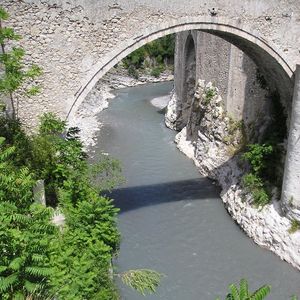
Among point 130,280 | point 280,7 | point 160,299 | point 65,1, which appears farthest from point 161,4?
point 160,299

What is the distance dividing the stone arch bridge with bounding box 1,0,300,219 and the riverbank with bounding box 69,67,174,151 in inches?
34.1

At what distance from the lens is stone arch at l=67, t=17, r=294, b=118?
7938mm

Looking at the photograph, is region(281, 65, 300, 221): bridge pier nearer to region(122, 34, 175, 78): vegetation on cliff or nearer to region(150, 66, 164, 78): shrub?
region(150, 66, 164, 78): shrub

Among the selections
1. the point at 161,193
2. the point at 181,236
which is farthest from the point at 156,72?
the point at 181,236

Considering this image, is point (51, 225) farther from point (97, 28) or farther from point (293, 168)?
point (293, 168)

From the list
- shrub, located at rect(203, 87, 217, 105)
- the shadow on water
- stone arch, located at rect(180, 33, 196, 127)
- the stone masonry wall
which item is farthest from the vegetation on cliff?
the shadow on water

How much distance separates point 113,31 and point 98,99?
16.1 m

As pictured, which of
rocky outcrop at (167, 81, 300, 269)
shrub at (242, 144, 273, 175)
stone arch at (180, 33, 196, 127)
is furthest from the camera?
stone arch at (180, 33, 196, 127)

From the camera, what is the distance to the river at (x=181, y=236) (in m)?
8.30

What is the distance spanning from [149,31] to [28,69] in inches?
92.3

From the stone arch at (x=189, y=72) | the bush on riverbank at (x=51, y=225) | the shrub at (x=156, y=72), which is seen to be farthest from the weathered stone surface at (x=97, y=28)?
the shrub at (x=156, y=72)

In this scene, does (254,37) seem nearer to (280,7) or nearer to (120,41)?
(280,7)

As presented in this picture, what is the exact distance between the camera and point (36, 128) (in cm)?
793

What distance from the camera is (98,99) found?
2378 cm
